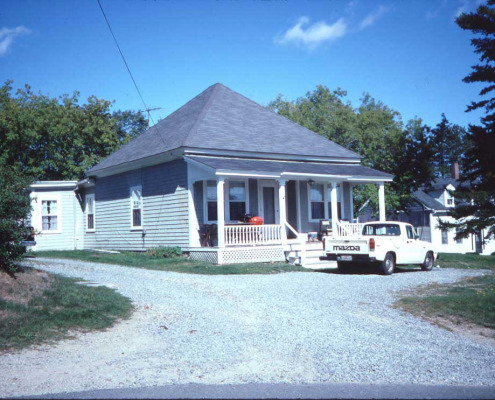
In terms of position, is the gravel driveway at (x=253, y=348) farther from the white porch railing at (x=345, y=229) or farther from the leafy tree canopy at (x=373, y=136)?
the leafy tree canopy at (x=373, y=136)

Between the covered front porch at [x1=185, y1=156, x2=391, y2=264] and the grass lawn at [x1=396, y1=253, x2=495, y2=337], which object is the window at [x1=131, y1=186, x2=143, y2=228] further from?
the grass lawn at [x1=396, y1=253, x2=495, y2=337]

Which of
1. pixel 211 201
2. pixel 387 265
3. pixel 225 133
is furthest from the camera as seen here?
pixel 225 133

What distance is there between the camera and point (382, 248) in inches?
632

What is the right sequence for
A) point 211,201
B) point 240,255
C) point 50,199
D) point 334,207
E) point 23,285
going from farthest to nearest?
point 50,199 < point 334,207 < point 211,201 < point 240,255 < point 23,285

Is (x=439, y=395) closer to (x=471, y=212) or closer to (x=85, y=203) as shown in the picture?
(x=471, y=212)

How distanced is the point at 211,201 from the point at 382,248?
6.99 metres

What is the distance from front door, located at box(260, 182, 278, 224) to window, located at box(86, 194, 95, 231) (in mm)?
9860

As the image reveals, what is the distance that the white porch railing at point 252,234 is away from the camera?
18750 mm

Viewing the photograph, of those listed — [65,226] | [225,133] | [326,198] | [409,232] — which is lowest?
[409,232]

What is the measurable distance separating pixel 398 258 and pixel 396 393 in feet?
38.5

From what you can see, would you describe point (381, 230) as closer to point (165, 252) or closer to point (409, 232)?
point (409, 232)

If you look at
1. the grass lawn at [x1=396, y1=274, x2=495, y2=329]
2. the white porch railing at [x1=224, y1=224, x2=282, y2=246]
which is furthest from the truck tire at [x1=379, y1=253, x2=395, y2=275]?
the white porch railing at [x1=224, y1=224, x2=282, y2=246]

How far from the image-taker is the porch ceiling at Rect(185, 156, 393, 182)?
60.3 ft

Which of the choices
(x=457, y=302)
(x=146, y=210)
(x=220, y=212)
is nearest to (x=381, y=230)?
(x=220, y=212)
